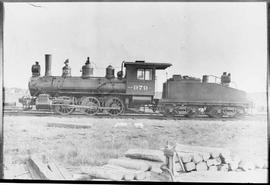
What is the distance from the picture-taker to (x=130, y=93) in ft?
12.5

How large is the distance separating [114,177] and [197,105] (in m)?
1.19

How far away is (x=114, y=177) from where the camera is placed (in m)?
3.55

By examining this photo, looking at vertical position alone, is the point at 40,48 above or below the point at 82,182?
above

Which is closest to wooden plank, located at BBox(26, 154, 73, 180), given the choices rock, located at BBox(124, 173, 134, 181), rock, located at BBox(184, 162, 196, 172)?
rock, located at BBox(124, 173, 134, 181)

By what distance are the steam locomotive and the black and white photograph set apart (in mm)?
11

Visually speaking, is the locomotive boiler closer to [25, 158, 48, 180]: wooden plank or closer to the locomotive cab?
the locomotive cab

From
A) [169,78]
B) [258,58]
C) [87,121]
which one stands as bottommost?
[87,121]

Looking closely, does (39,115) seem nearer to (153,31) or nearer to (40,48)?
(40,48)

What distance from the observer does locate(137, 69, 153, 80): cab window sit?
3.74m

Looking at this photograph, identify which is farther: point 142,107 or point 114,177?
point 142,107

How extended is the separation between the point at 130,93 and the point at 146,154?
0.71 m

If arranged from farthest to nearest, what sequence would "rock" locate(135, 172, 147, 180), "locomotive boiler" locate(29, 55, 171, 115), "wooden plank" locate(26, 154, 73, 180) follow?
"locomotive boiler" locate(29, 55, 171, 115), "wooden plank" locate(26, 154, 73, 180), "rock" locate(135, 172, 147, 180)

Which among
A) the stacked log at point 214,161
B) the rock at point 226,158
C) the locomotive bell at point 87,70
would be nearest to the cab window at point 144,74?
the locomotive bell at point 87,70

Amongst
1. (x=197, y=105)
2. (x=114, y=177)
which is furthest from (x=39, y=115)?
(x=197, y=105)
